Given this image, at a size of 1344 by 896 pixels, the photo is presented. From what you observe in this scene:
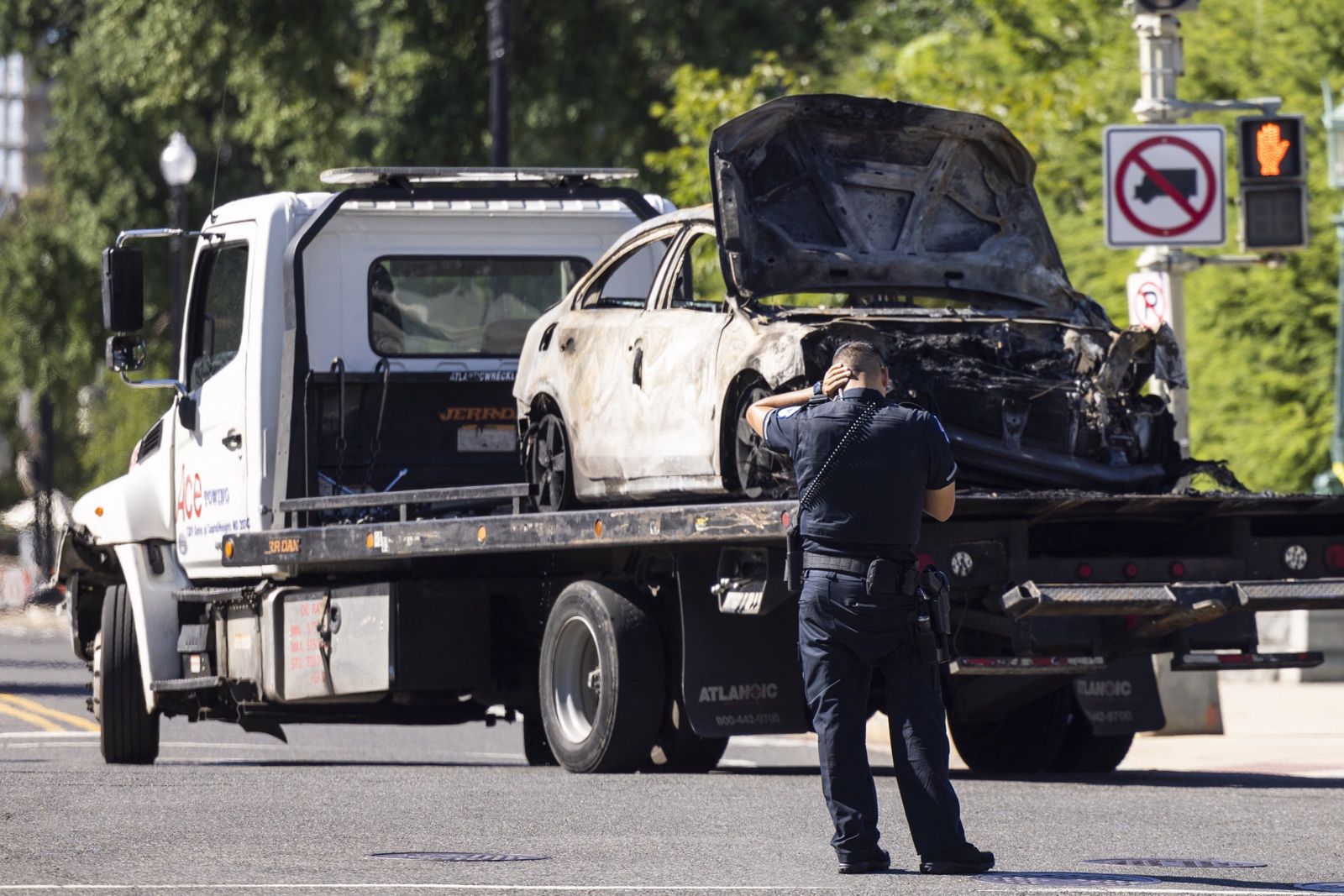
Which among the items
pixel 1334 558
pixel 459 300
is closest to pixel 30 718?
pixel 459 300

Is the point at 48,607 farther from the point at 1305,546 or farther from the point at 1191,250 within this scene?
the point at 1305,546

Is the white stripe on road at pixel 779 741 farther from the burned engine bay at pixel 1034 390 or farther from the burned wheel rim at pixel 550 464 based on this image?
the burned engine bay at pixel 1034 390

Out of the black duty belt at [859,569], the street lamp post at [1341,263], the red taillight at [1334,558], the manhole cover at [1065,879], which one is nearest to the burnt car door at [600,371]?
the red taillight at [1334,558]

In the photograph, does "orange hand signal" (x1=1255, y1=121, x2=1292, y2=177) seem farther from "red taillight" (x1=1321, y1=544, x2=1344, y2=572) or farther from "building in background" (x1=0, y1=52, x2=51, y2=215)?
"building in background" (x1=0, y1=52, x2=51, y2=215)

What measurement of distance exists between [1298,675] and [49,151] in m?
21.4

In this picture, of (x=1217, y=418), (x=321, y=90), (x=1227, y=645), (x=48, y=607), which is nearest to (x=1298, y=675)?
(x=1217, y=418)

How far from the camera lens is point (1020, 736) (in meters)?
13.0

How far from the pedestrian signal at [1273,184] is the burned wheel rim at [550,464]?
5047 millimetres

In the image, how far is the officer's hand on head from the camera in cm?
804

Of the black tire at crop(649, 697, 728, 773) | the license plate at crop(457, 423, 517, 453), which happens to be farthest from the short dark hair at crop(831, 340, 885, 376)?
the license plate at crop(457, 423, 517, 453)

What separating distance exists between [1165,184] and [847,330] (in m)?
4.99

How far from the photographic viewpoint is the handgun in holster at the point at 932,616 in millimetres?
7906

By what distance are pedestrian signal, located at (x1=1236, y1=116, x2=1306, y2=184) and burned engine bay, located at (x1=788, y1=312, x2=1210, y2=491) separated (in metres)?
4.42

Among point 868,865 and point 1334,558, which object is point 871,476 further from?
point 1334,558
